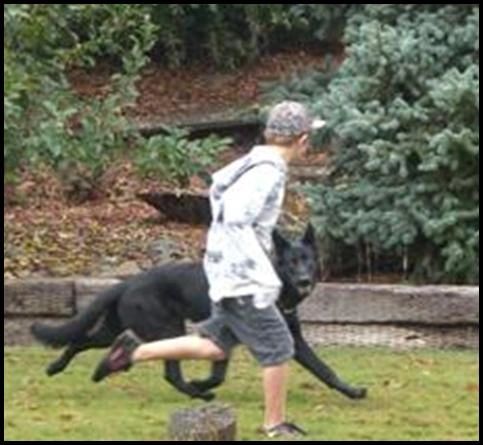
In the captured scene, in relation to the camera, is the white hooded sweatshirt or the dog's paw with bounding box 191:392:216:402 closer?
the white hooded sweatshirt

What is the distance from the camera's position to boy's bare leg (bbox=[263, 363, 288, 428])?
8.10 meters

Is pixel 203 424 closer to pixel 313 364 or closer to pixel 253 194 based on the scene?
pixel 253 194

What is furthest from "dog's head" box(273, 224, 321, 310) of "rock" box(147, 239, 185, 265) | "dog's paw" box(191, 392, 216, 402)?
"rock" box(147, 239, 185, 265)

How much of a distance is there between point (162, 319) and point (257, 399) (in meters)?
0.64

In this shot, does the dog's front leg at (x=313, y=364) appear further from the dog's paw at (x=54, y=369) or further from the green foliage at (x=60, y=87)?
the green foliage at (x=60, y=87)

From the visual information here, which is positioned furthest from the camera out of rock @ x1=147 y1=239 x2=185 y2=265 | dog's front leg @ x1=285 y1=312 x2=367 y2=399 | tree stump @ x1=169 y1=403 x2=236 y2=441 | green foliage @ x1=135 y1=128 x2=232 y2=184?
green foliage @ x1=135 y1=128 x2=232 y2=184

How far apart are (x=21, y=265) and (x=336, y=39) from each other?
5123 mm

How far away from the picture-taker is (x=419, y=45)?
1213cm

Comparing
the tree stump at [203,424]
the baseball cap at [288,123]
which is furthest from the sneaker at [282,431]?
the baseball cap at [288,123]

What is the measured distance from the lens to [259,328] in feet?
26.8

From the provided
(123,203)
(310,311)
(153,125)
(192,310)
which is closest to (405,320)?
(310,311)

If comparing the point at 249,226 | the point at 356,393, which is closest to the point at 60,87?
the point at 356,393

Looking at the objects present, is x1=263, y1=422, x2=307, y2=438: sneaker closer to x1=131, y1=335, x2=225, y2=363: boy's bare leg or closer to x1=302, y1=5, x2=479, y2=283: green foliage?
x1=131, y1=335, x2=225, y2=363: boy's bare leg

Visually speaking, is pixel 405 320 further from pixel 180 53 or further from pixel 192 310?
pixel 180 53
